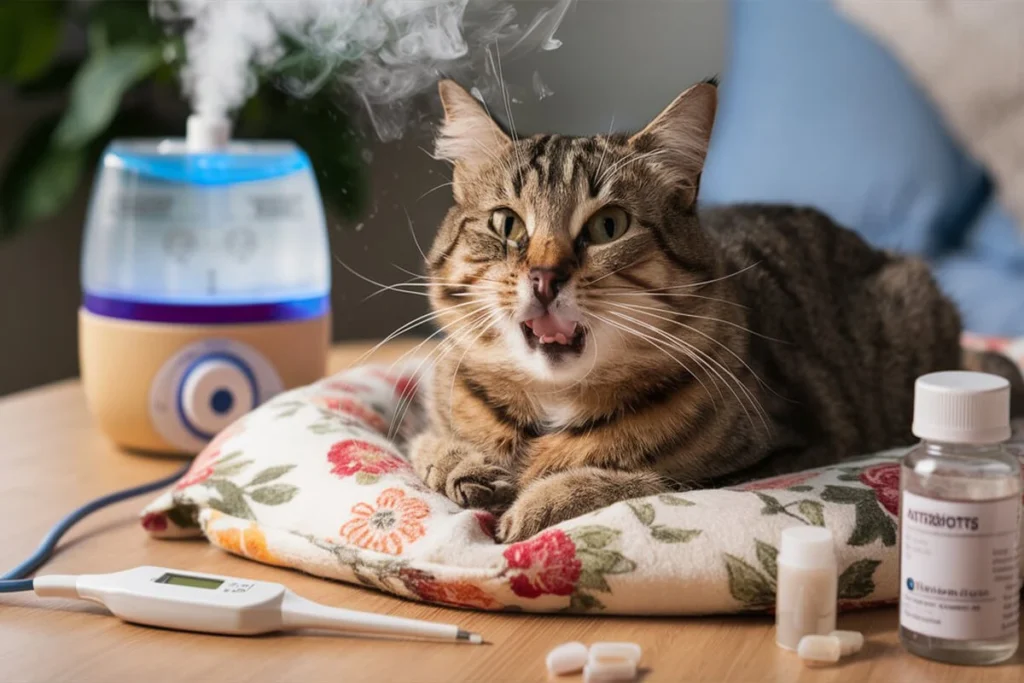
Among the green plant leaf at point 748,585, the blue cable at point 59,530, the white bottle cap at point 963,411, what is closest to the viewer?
the white bottle cap at point 963,411

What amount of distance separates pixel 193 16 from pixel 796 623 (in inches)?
52.3

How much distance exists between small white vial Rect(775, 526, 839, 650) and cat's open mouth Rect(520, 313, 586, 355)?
0.87 feet

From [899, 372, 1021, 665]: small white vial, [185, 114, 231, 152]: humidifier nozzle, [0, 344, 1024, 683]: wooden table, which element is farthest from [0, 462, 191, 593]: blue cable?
[899, 372, 1021, 665]: small white vial

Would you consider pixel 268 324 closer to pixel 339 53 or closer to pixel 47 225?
pixel 339 53

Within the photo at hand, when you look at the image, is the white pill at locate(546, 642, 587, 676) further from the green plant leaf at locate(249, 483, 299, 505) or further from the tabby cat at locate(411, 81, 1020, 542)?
the green plant leaf at locate(249, 483, 299, 505)

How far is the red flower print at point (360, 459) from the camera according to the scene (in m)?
1.15

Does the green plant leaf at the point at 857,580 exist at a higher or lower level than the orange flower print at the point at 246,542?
higher

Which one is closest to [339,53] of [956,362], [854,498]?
[854,498]

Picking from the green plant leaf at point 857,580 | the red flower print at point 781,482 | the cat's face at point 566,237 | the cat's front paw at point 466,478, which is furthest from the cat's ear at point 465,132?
the green plant leaf at point 857,580

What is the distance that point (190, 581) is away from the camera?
101cm

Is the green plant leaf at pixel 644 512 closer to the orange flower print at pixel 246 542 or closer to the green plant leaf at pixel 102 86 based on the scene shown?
the orange flower print at pixel 246 542

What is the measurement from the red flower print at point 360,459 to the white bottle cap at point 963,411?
50 cm

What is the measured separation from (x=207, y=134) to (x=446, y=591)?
2.74ft

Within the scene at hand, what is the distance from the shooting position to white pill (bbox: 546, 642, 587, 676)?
88cm
